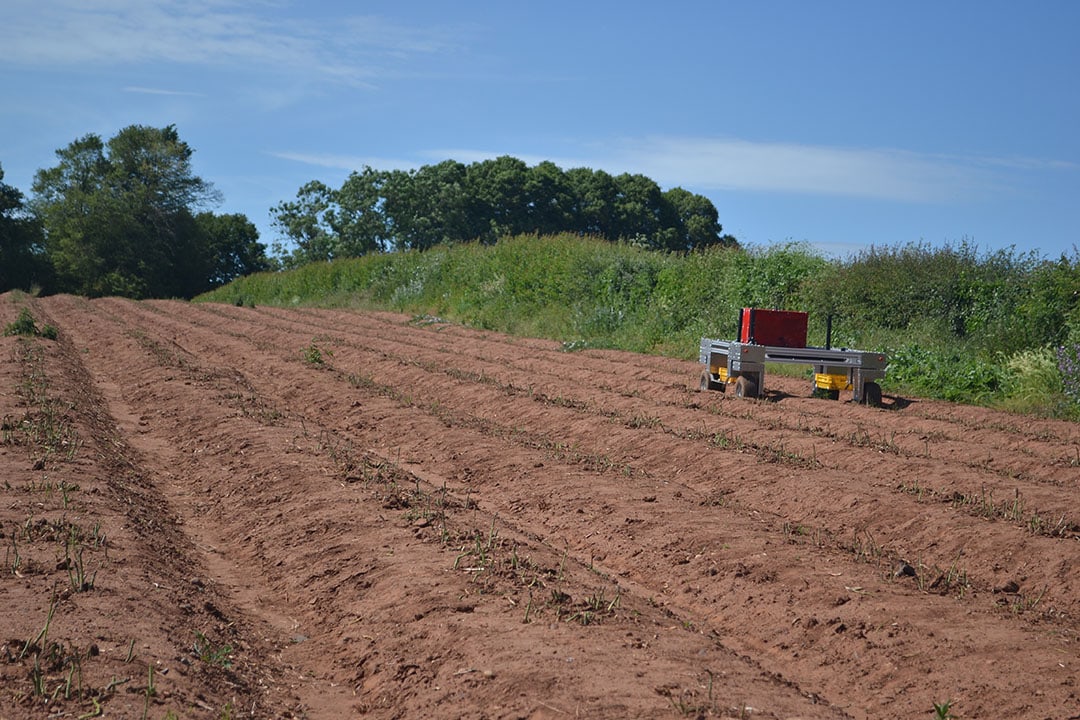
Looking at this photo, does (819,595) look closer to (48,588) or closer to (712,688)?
(712,688)

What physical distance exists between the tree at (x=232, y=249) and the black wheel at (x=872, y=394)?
181 ft

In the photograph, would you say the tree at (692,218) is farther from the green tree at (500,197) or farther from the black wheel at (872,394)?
the black wheel at (872,394)

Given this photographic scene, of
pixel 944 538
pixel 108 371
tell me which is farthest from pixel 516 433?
pixel 108 371

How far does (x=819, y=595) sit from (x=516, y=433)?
5.89 meters

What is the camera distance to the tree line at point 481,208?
6366 centimetres

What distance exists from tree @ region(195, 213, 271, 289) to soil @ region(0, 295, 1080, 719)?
53.1 m

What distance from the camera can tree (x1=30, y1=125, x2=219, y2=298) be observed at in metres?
56.9

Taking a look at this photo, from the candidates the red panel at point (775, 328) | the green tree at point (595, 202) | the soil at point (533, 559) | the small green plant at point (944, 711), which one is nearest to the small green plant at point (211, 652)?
the soil at point (533, 559)

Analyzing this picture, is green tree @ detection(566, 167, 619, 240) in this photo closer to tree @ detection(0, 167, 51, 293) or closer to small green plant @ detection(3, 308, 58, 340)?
tree @ detection(0, 167, 51, 293)

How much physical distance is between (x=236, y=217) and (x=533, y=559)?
220 feet

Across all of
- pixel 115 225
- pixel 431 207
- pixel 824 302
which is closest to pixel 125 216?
pixel 115 225

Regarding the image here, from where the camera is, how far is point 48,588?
18.7 feet

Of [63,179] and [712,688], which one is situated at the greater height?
[63,179]

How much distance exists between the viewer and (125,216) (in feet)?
190
